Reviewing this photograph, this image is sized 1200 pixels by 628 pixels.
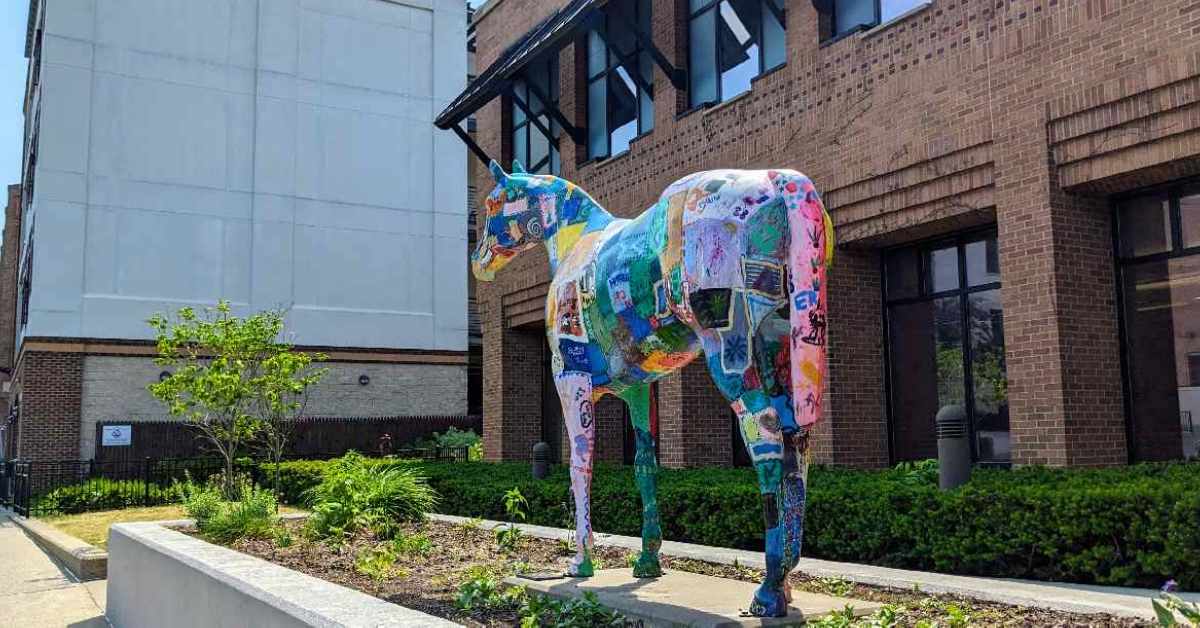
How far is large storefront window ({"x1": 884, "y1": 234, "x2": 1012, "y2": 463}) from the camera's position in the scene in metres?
12.2

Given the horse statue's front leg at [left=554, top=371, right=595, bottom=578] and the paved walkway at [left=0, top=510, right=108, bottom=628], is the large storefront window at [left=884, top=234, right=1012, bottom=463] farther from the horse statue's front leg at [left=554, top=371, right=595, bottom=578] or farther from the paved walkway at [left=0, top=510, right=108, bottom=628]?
the paved walkway at [left=0, top=510, right=108, bottom=628]

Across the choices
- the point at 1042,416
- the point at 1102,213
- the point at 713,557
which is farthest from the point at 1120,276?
the point at 713,557

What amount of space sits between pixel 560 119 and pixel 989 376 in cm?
977

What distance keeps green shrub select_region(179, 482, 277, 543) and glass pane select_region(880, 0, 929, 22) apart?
947 cm

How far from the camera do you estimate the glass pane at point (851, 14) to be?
42.5 feet

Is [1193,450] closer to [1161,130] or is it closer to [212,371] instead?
[1161,130]

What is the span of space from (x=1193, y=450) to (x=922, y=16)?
558cm

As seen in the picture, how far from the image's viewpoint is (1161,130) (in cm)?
936

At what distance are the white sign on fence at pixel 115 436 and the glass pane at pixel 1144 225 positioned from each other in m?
26.6

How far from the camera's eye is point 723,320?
16.5 ft

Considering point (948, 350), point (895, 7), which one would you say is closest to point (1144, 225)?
point (948, 350)

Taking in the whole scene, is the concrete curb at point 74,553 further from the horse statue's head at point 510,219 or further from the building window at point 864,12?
the building window at point 864,12

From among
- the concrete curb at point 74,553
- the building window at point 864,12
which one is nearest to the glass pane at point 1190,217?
the building window at point 864,12

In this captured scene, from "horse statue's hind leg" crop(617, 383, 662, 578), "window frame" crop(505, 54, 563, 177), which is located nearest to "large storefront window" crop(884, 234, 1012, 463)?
"horse statue's hind leg" crop(617, 383, 662, 578)
